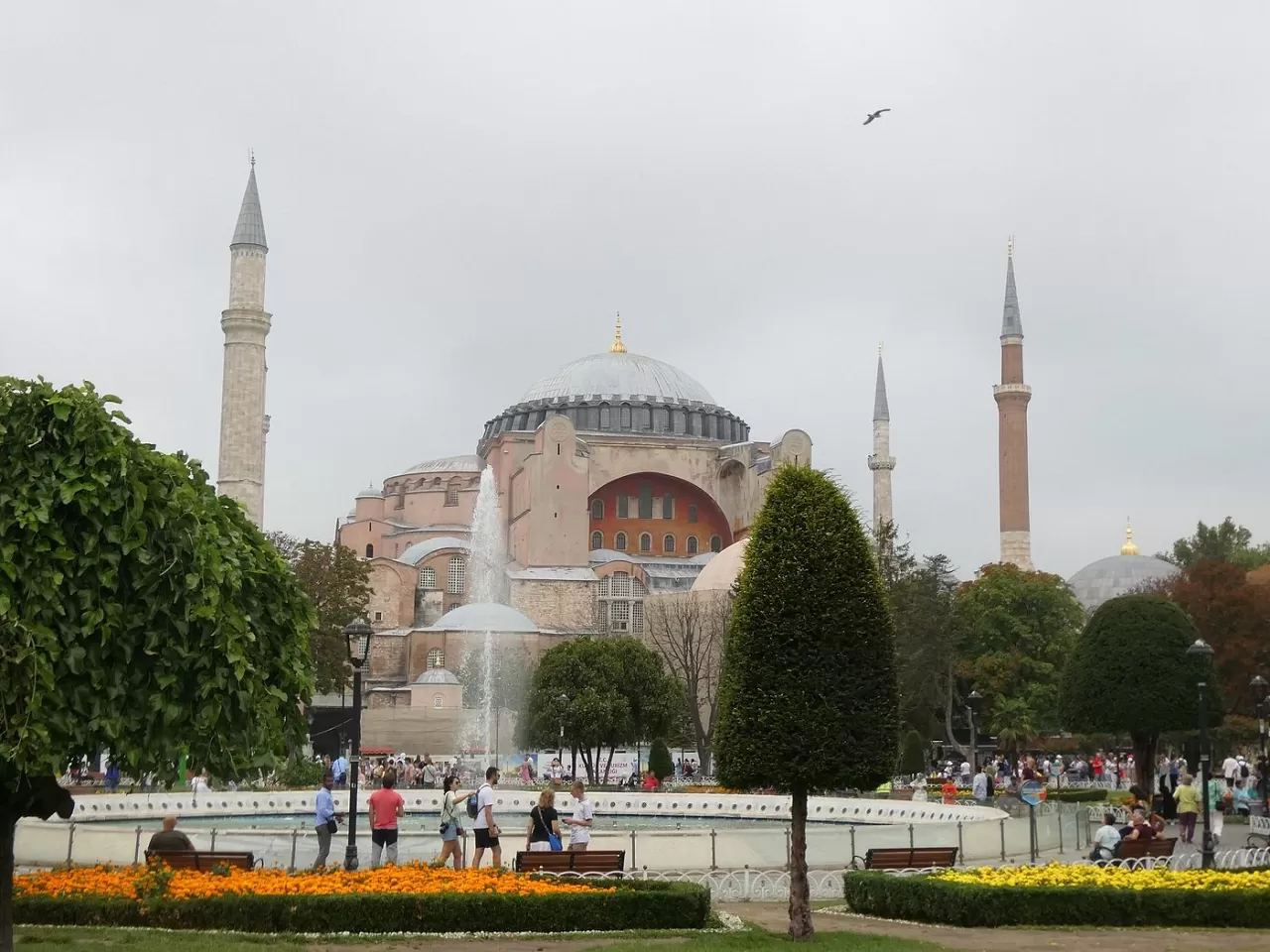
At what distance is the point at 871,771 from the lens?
10523 mm

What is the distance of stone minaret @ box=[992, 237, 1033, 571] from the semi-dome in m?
12.6

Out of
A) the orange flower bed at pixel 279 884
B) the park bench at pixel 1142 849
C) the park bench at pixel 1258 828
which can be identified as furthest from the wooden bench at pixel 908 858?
the park bench at pixel 1258 828

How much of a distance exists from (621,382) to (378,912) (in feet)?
192

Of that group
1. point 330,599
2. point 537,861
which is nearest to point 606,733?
point 330,599

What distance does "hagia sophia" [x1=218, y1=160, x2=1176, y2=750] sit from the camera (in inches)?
1953

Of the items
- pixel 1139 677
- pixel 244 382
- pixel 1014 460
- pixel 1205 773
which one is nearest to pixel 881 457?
pixel 1014 460

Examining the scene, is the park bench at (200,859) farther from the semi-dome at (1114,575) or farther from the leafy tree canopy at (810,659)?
the semi-dome at (1114,575)

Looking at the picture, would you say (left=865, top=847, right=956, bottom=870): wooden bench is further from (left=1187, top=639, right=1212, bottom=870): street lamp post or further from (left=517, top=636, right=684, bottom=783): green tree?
(left=517, top=636, right=684, bottom=783): green tree

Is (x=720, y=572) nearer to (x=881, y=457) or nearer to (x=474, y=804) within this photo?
(x=881, y=457)

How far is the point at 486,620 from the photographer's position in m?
51.3

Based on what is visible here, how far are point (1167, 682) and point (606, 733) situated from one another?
15585mm

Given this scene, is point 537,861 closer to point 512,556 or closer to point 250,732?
point 250,732

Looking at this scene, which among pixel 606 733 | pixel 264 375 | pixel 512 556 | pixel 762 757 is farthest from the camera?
pixel 512 556

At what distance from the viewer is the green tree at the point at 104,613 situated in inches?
307
